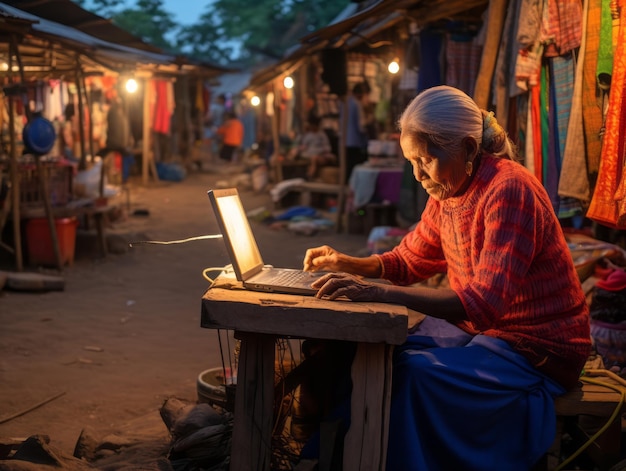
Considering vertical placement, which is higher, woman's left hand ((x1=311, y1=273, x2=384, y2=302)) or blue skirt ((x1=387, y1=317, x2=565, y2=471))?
woman's left hand ((x1=311, y1=273, x2=384, y2=302))

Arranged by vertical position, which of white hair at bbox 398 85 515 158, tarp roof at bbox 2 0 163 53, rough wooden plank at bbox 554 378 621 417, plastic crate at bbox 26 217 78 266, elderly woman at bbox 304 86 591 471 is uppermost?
tarp roof at bbox 2 0 163 53

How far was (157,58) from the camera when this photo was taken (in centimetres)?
1358

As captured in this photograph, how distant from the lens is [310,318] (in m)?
2.75

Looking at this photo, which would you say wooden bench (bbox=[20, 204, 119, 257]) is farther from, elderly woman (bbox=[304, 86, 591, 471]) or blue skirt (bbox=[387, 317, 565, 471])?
blue skirt (bbox=[387, 317, 565, 471])

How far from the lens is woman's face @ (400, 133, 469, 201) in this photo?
3043 mm

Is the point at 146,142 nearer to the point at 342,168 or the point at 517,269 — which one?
the point at 342,168

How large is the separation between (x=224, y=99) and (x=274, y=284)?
95.2 feet

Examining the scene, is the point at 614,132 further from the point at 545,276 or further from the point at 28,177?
the point at 28,177

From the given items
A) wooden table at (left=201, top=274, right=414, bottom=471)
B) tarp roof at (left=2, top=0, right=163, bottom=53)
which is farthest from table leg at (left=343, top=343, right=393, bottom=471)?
tarp roof at (left=2, top=0, right=163, bottom=53)

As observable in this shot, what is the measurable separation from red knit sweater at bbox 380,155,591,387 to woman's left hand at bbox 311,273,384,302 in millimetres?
306

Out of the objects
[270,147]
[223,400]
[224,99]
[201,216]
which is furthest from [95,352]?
[224,99]

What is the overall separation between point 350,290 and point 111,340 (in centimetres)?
393

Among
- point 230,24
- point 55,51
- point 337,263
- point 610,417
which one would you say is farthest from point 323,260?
point 230,24

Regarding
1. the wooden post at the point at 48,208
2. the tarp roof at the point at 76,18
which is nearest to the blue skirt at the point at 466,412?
the wooden post at the point at 48,208
